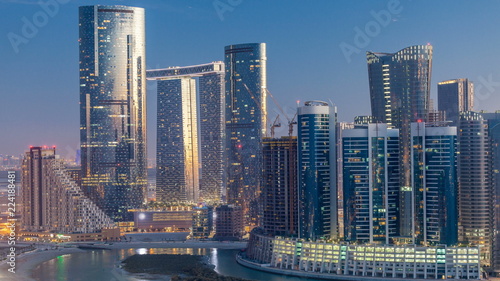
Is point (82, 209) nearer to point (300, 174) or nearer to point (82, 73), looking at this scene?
point (82, 73)

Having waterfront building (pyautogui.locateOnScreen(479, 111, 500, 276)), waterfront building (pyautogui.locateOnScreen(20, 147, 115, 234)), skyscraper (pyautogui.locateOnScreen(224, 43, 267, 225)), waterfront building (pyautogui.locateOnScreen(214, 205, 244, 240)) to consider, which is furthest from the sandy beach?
waterfront building (pyautogui.locateOnScreen(479, 111, 500, 276))

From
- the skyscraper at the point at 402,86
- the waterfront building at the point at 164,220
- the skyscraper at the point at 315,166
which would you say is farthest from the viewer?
the waterfront building at the point at 164,220

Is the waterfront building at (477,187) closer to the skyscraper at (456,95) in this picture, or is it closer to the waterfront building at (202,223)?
the skyscraper at (456,95)

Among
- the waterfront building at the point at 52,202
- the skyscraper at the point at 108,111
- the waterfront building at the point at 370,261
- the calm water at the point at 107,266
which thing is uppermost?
the skyscraper at the point at 108,111

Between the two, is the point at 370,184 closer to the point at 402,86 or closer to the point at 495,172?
the point at 495,172

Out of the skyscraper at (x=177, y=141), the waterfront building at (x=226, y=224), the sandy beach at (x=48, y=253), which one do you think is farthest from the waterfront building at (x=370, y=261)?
the skyscraper at (x=177, y=141)

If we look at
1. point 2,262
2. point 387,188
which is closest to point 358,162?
point 387,188
